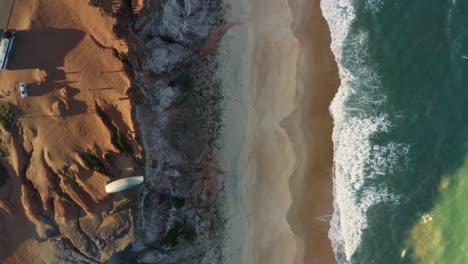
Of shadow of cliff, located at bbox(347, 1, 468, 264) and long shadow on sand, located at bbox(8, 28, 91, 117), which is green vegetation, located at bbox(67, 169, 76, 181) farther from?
shadow of cliff, located at bbox(347, 1, 468, 264)

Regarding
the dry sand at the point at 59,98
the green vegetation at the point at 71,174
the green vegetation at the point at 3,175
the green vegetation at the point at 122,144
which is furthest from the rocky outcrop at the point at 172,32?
the green vegetation at the point at 3,175

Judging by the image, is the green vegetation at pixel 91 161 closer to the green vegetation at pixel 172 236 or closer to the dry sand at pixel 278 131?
the green vegetation at pixel 172 236

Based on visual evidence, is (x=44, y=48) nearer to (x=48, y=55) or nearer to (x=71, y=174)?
(x=48, y=55)

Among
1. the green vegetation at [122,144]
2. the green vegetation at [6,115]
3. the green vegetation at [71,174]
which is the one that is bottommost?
the green vegetation at [71,174]

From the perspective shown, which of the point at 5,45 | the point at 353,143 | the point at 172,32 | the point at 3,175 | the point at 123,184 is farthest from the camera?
the point at 353,143

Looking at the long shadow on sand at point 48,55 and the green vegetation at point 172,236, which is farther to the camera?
the green vegetation at point 172,236

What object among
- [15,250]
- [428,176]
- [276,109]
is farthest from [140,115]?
[428,176]

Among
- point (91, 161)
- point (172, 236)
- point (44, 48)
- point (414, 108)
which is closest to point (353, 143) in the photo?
point (414, 108)

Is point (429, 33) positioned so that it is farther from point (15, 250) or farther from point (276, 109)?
point (15, 250)
